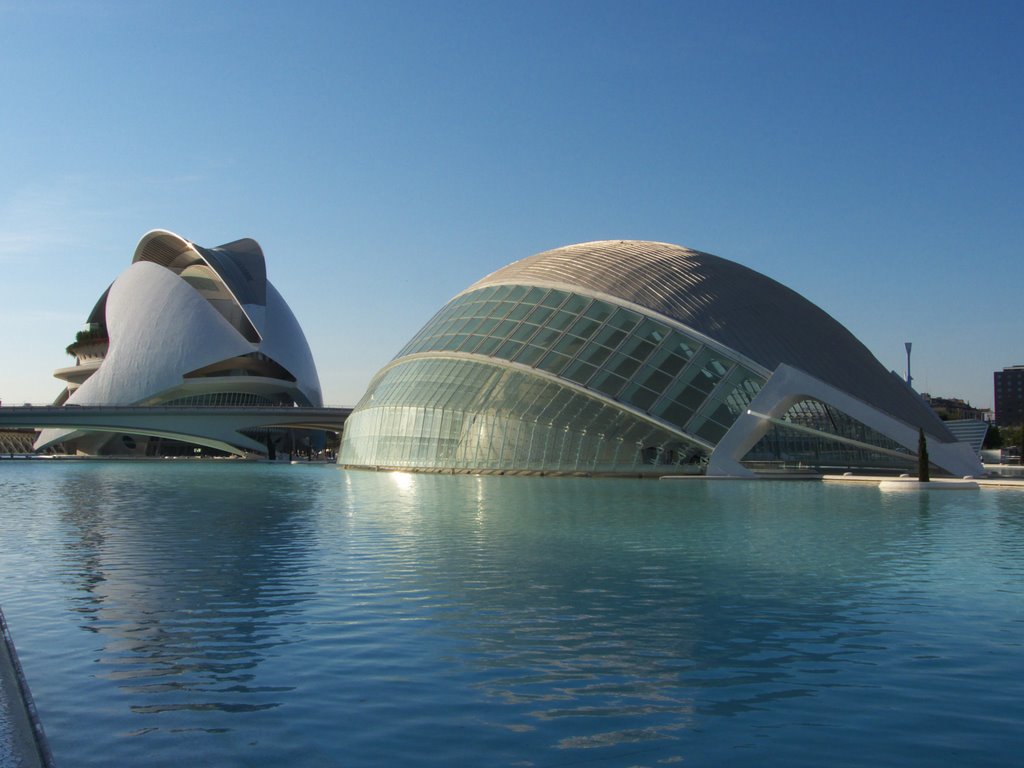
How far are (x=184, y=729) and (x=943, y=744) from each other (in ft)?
14.2

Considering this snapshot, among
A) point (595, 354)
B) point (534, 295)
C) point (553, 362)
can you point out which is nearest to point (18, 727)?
point (595, 354)

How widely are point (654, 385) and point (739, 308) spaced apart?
18.2ft

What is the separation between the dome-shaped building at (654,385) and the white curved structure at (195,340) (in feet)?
158

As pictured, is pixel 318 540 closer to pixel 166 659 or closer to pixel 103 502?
pixel 166 659

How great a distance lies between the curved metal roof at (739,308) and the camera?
36812mm

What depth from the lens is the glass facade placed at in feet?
116

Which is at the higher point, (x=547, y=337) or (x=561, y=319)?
(x=561, y=319)

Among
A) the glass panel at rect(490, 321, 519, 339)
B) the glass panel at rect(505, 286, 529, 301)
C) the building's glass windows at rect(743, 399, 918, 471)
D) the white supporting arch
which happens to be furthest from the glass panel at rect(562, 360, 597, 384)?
the glass panel at rect(505, 286, 529, 301)

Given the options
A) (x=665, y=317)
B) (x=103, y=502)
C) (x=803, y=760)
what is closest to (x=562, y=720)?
(x=803, y=760)

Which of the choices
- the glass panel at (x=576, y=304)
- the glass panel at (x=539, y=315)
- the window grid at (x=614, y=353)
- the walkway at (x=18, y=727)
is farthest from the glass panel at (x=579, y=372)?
the walkway at (x=18, y=727)

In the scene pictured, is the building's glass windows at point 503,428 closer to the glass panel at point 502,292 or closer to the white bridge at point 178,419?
the glass panel at point 502,292

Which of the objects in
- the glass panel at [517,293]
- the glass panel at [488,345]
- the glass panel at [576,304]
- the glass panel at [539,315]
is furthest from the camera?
the glass panel at [517,293]

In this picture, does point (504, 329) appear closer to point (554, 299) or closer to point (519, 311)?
point (519, 311)

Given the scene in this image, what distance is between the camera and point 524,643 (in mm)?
8336
